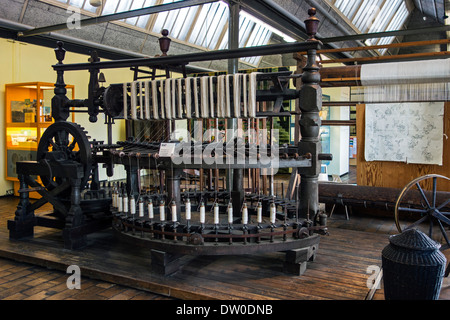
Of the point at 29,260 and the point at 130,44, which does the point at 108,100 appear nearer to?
the point at 29,260

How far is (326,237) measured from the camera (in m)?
4.46

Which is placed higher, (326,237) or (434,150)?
(434,150)

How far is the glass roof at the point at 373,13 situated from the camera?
10250mm

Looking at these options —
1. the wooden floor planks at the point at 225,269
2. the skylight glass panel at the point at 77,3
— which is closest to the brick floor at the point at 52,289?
the wooden floor planks at the point at 225,269

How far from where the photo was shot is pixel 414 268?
2.53 meters

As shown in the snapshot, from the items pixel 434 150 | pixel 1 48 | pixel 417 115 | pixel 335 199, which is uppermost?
pixel 1 48

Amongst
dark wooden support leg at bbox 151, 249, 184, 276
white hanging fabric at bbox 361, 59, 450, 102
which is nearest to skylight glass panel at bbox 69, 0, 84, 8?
→ white hanging fabric at bbox 361, 59, 450, 102

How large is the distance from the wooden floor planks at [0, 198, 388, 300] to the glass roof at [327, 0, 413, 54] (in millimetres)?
7050

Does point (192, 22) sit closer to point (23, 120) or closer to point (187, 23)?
point (187, 23)

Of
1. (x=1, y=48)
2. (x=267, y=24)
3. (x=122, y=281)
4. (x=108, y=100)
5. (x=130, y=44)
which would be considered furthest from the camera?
(x=130, y=44)

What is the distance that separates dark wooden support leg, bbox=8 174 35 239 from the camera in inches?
169

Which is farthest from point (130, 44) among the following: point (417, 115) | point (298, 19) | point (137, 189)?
point (417, 115)

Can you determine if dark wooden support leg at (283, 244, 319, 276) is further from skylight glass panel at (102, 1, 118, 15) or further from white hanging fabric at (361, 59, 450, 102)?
skylight glass panel at (102, 1, 118, 15)
